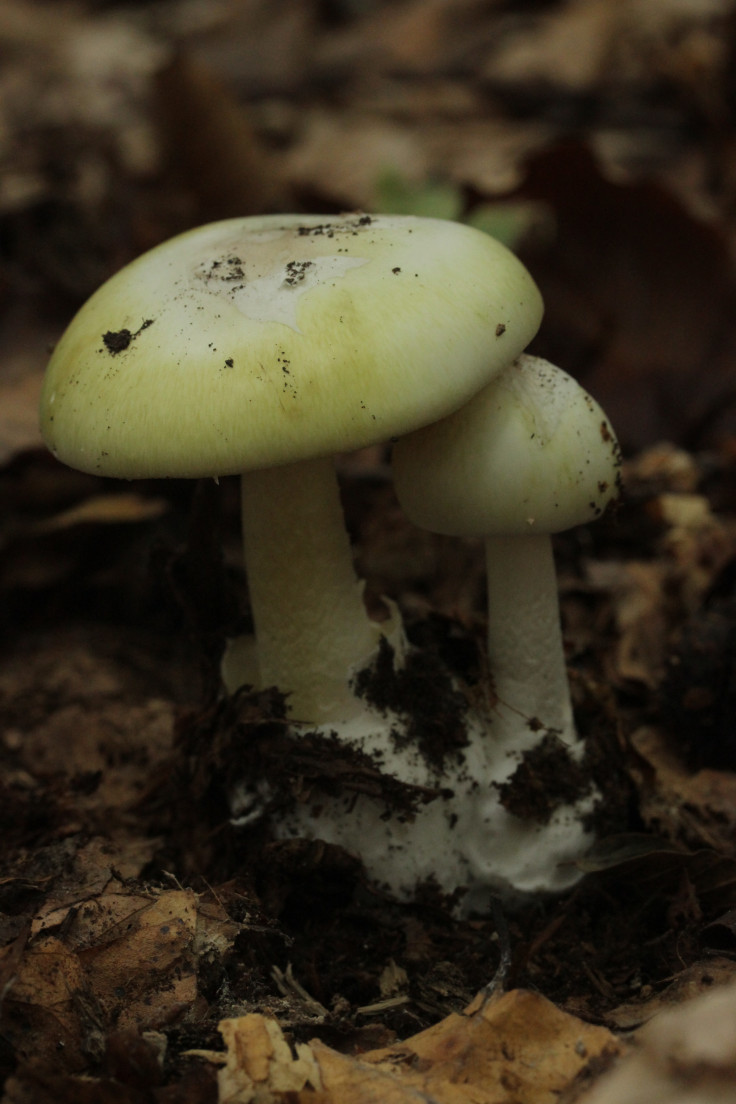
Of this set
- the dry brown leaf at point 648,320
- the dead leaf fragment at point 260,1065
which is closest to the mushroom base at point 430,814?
the dead leaf fragment at point 260,1065

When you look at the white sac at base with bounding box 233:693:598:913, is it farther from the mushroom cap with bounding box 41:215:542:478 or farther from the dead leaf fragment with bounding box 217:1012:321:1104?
the mushroom cap with bounding box 41:215:542:478

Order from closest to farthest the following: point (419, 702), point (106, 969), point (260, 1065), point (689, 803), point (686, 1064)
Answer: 1. point (686, 1064)
2. point (260, 1065)
3. point (106, 969)
4. point (419, 702)
5. point (689, 803)

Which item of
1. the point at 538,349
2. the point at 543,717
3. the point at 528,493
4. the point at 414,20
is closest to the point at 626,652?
the point at 543,717

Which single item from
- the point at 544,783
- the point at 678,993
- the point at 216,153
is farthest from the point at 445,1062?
the point at 216,153

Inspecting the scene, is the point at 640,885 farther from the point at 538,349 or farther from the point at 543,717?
the point at 538,349

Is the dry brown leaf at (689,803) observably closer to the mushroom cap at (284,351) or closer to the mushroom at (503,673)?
the mushroom at (503,673)

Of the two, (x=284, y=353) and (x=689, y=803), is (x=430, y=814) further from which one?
(x=284, y=353)
